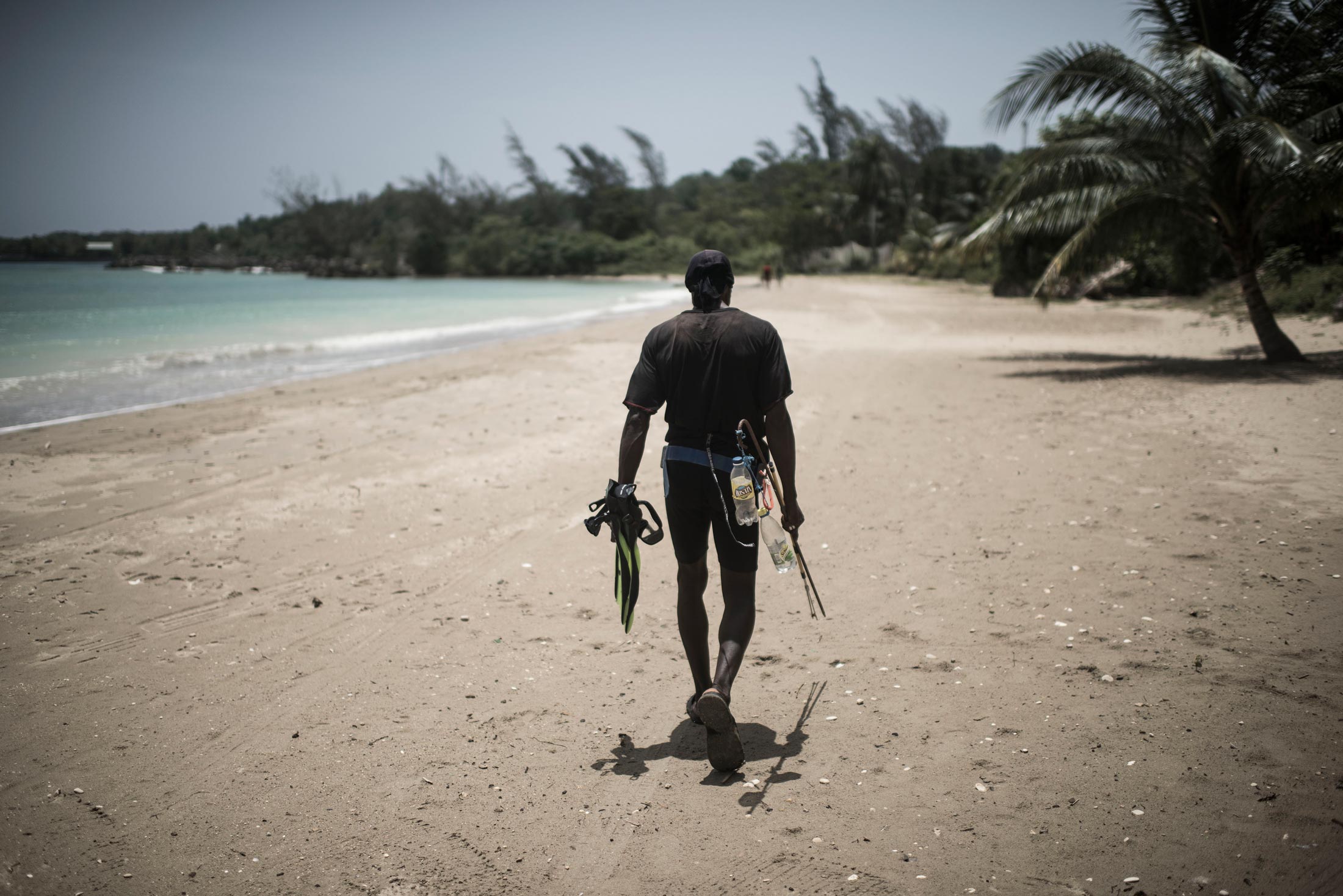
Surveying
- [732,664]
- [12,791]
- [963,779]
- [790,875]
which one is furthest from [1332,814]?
[12,791]

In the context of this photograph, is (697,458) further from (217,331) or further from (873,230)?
(873,230)

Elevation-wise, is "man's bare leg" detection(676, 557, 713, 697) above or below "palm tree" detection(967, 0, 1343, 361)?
below

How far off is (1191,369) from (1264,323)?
1.16 m

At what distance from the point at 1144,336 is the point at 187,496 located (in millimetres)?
18012

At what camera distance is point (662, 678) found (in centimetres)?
441

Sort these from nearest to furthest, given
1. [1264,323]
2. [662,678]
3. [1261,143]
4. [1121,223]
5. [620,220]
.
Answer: [662,678], [1261,143], [1264,323], [1121,223], [620,220]

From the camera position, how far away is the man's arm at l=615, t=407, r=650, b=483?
362 cm

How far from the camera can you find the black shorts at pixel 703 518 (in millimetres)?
3521

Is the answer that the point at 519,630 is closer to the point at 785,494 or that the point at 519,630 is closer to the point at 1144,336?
the point at 785,494

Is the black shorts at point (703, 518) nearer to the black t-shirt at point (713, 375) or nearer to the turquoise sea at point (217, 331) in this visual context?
the black t-shirt at point (713, 375)

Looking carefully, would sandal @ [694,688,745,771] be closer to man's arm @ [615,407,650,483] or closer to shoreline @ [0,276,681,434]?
man's arm @ [615,407,650,483]

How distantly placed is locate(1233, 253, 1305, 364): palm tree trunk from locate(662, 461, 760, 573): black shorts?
483 inches

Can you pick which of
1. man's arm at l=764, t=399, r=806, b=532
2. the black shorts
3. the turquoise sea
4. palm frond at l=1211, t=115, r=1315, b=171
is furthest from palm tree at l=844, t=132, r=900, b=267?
the black shorts

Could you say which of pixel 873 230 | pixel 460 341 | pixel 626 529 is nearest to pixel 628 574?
pixel 626 529
